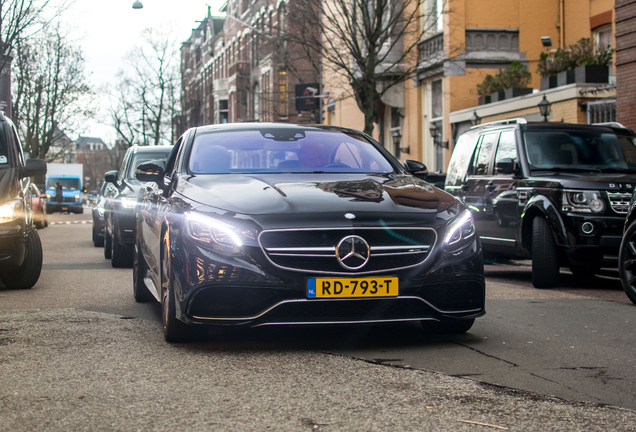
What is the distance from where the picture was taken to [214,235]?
505 centimetres

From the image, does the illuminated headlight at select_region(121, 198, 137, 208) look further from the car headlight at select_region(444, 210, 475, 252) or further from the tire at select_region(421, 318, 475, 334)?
the car headlight at select_region(444, 210, 475, 252)

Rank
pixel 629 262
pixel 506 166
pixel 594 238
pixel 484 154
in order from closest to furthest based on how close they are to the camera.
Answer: pixel 629 262
pixel 594 238
pixel 506 166
pixel 484 154

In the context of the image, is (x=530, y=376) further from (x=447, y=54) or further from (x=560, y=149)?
(x=447, y=54)

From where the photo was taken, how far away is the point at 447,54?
27.1 m

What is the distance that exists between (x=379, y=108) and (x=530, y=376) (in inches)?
1192

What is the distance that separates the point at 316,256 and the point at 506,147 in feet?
19.3

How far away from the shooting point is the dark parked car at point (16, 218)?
8.36 metres

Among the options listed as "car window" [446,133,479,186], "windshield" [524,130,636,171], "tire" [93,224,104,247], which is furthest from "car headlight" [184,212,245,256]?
"tire" [93,224,104,247]

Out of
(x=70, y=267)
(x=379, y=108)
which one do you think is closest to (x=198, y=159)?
(x=70, y=267)

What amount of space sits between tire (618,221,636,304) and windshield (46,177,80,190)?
51807mm

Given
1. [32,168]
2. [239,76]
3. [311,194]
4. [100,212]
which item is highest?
[239,76]

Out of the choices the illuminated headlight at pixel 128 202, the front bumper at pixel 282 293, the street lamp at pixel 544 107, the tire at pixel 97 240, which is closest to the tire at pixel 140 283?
the front bumper at pixel 282 293

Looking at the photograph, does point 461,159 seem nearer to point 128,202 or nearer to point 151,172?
point 128,202

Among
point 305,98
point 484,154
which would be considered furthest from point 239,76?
point 484,154
